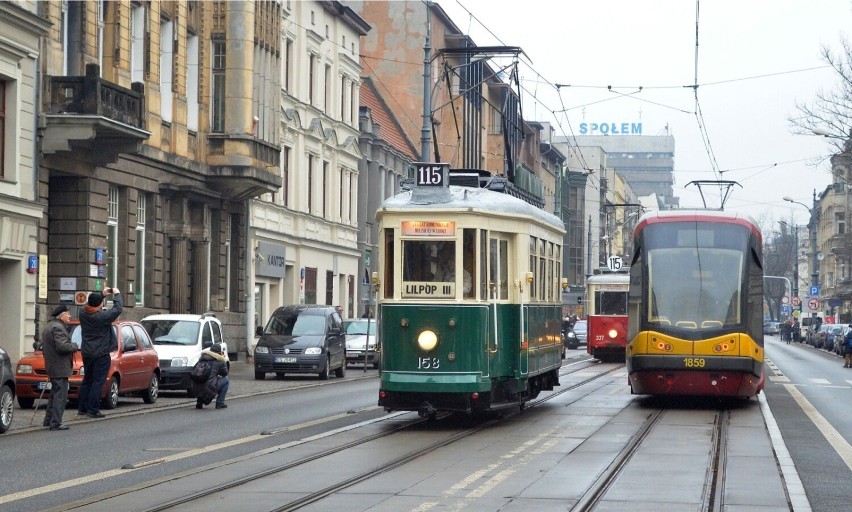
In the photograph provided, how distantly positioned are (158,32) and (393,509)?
93.5 feet

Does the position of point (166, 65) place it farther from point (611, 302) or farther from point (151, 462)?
point (151, 462)

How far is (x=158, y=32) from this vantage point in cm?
3806

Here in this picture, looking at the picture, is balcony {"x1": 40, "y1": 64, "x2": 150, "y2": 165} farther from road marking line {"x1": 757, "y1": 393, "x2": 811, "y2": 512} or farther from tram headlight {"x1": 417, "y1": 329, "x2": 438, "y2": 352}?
road marking line {"x1": 757, "y1": 393, "x2": 811, "y2": 512}

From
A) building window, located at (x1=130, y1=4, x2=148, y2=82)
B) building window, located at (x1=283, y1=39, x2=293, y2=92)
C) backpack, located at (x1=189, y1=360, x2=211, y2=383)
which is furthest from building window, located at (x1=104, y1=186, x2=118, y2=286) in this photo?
building window, located at (x1=283, y1=39, x2=293, y2=92)

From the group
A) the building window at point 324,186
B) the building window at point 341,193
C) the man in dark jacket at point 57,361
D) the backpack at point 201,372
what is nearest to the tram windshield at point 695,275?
the backpack at point 201,372

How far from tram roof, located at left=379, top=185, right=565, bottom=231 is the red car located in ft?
19.4

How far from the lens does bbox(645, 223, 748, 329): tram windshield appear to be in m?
23.0

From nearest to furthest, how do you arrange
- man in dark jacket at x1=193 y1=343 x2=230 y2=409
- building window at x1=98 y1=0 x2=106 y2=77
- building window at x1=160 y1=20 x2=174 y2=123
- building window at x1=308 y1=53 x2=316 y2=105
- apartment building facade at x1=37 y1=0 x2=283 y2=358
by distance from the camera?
man in dark jacket at x1=193 y1=343 x2=230 y2=409
apartment building facade at x1=37 y1=0 x2=283 y2=358
building window at x1=98 y1=0 x2=106 y2=77
building window at x1=160 y1=20 x2=174 y2=123
building window at x1=308 y1=53 x2=316 y2=105

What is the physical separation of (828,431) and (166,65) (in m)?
23.7

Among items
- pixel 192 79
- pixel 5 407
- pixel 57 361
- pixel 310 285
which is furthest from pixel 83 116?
pixel 310 285

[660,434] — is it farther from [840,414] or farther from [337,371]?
[337,371]

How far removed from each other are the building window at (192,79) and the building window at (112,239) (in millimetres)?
5433

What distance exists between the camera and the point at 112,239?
3550 cm

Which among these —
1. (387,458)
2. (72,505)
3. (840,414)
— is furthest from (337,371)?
(72,505)
